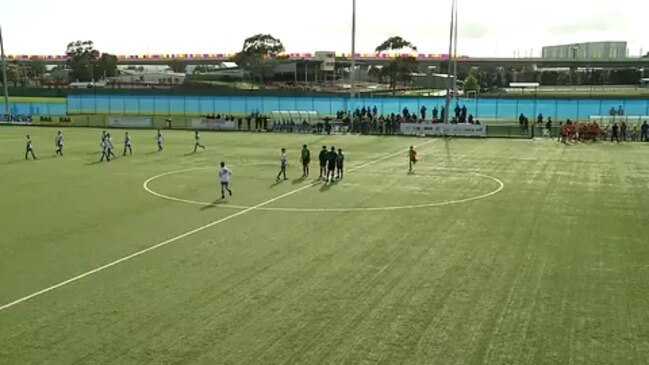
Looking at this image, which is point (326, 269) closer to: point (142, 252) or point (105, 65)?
point (142, 252)

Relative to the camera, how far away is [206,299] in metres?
13.3

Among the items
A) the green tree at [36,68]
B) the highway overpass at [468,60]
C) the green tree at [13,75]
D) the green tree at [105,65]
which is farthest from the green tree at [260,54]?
the green tree at [36,68]

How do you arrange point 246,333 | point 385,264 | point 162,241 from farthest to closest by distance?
point 162,241 → point 385,264 → point 246,333

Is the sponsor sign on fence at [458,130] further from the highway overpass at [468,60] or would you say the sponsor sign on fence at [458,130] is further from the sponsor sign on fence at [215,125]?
the highway overpass at [468,60]

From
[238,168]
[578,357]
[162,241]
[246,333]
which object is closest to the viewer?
[578,357]

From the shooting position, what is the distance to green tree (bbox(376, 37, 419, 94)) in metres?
122

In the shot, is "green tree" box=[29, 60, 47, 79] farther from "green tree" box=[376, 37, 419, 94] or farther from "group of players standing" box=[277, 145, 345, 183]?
"group of players standing" box=[277, 145, 345, 183]

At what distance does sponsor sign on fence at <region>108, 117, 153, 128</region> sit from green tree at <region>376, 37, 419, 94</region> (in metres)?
62.6

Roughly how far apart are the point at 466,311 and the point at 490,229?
7.50m

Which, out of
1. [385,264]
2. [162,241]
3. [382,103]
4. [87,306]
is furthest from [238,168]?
[382,103]

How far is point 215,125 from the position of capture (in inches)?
2483

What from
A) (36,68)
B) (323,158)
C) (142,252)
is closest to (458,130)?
(323,158)

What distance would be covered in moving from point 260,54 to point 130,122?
7178 cm

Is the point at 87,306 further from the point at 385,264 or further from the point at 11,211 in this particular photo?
the point at 11,211
